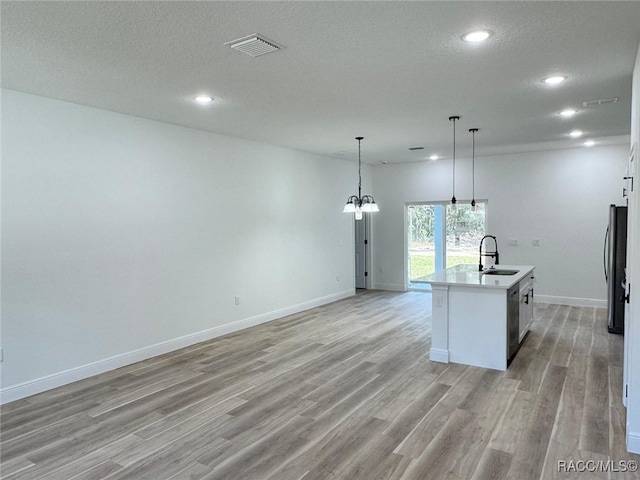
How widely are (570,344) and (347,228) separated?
4.51 m

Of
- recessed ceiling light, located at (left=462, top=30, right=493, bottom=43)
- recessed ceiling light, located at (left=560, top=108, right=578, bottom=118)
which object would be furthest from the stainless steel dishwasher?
recessed ceiling light, located at (left=462, top=30, right=493, bottom=43)

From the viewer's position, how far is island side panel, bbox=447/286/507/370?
4.30 metres

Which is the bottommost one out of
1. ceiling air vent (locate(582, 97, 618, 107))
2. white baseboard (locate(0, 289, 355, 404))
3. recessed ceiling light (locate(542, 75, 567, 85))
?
white baseboard (locate(0, 289, 355, 404))

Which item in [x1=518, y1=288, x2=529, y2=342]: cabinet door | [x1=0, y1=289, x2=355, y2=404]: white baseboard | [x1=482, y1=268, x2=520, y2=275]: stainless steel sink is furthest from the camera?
[x1=482, y1=268, x2=520, y2=275]: stainless steel sink

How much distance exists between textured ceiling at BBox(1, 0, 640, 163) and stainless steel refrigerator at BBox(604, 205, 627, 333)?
1197mm

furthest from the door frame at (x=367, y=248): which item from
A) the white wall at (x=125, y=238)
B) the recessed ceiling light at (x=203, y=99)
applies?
the recessed ceiling light at (x=203, y=99)

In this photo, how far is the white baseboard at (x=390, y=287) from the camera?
9127 millimetres

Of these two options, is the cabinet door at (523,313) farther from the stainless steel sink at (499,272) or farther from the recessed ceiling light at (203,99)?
the recessed ceiling light at (203,99)

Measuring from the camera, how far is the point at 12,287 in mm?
3719

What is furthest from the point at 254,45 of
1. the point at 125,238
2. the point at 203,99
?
the point at 125,238

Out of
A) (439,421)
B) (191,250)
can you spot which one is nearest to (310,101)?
(191,250)

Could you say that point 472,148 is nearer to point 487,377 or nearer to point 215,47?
point 487,377

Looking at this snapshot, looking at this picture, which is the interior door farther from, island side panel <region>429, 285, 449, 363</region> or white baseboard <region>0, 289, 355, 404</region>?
island side panel <region>429, 285, 449, 363</region>

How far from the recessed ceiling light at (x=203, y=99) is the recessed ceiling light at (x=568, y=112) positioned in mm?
3769
